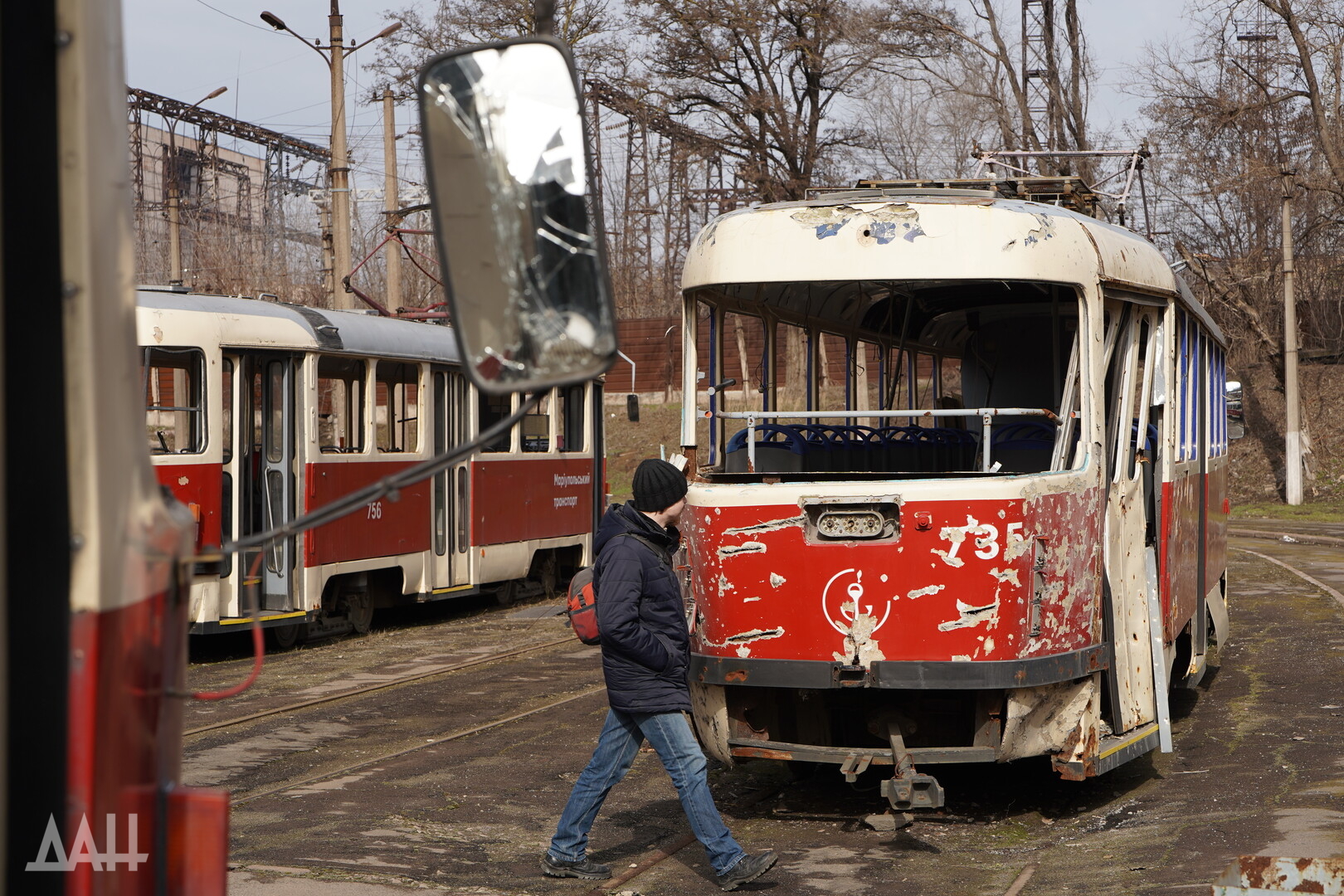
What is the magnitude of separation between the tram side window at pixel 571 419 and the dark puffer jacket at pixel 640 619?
11.8 m

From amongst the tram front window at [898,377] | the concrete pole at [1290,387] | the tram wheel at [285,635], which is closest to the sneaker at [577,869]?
the tram front window at [898,377]

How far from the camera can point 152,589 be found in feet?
7.24

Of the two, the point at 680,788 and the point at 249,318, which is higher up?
the point at 249,318

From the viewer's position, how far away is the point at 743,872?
5.69 m

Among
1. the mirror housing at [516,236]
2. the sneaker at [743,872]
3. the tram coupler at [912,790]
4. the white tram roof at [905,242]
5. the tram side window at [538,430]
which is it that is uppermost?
the white tram roof at [905,242]

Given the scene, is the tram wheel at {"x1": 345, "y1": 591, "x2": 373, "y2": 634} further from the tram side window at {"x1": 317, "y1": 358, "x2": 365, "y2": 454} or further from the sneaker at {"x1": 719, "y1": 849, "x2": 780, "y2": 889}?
the sneaker at {"x1": 719, "y1": 849, "x2": 780, "y2": 889}

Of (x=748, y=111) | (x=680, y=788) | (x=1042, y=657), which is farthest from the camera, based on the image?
(x=748, y=111)

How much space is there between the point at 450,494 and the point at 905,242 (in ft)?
29.6

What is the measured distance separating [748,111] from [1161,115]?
9.75m


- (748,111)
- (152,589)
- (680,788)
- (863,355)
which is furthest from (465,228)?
(748,111)

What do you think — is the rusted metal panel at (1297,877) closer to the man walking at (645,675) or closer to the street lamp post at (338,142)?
the man walking at (645,675)

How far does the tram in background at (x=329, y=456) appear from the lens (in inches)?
480

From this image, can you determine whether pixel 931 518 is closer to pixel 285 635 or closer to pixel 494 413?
pixel 285 635

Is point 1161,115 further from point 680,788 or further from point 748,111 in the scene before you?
point 680,788
